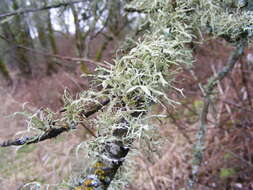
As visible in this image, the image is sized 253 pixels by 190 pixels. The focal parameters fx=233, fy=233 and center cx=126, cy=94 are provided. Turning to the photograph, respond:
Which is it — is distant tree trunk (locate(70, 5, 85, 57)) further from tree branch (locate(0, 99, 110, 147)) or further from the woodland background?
tree branch (locate(0, 99, 110, 147))

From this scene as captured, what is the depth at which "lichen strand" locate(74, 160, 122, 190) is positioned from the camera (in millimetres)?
424

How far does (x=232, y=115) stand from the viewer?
2.18 meters

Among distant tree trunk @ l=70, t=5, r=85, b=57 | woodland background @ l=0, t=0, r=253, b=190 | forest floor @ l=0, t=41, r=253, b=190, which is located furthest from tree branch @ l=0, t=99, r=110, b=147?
distant tree trunk @ l=70, t=5, r=85, b=57

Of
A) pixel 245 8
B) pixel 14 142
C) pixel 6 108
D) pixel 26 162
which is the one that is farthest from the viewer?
pixel 6 108

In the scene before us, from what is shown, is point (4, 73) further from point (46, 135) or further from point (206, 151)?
point (46, 135)

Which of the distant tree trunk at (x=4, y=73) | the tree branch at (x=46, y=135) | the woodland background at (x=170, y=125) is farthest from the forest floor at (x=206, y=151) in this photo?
the distant tree trunk at (x=4, y=73)

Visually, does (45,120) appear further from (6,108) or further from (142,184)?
(6,108)

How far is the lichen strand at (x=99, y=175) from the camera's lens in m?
0.42

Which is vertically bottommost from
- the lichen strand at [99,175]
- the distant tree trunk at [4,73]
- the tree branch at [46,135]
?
the distant tree trunk at [4,73]

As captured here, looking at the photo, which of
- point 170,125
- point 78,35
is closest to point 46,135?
point 78,35

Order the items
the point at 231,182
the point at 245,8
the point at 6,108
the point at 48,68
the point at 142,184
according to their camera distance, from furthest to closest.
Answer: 1. the point at 48,68
2. the point at 6,108
3. the point at 142,184
4. the point at 231,182
5. the point at 245,8

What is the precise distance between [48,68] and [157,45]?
572 cm

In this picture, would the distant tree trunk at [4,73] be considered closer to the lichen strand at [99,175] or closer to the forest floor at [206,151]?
the forest floor at [206,151]

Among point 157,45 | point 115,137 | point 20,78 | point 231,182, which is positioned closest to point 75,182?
point 115,137
